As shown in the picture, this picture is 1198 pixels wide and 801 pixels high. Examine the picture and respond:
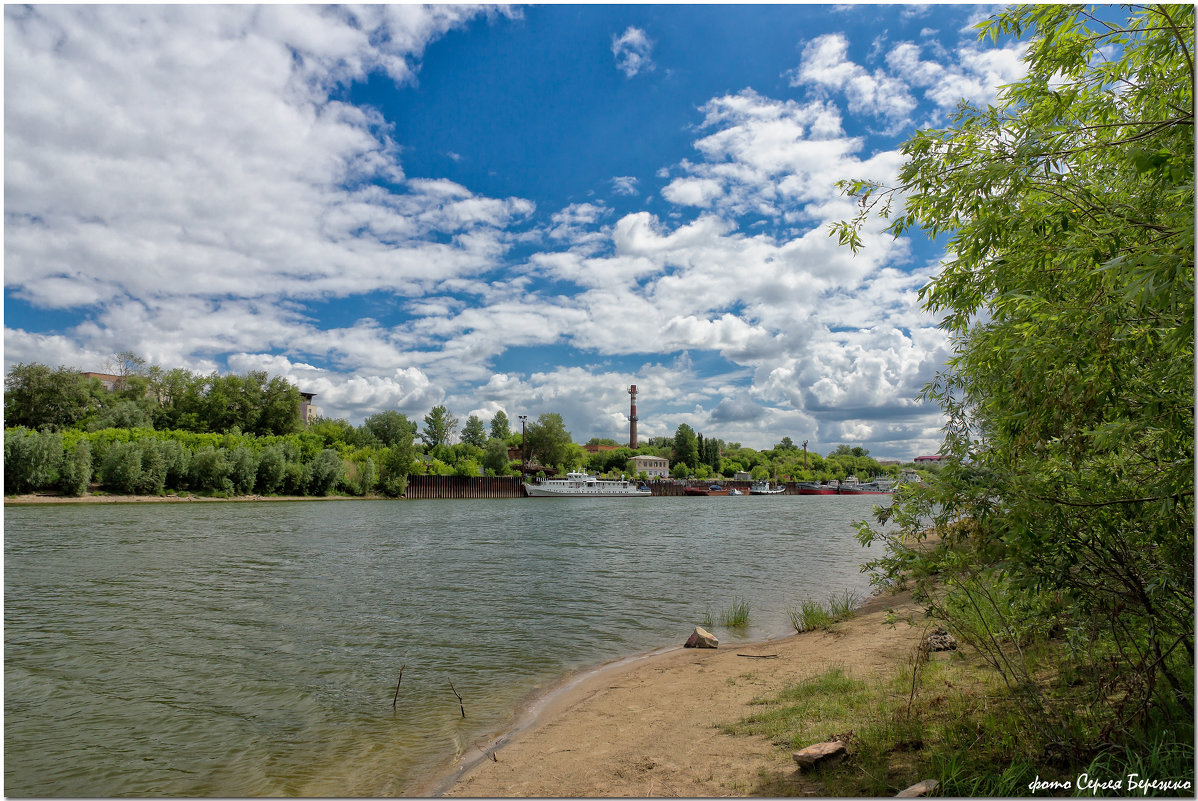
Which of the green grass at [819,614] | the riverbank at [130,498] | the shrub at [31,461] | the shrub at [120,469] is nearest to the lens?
the green grass at [819,614]

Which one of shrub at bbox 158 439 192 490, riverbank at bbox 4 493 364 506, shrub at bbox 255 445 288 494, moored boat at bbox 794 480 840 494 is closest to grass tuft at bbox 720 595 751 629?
riverbank at bbox 4 493 364 506

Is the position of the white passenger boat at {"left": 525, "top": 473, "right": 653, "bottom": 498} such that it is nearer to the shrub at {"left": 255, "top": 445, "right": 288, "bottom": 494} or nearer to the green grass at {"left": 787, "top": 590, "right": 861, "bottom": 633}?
the shrub at {"left": 255, "top": 445, "right": 288, "bottom": 494}

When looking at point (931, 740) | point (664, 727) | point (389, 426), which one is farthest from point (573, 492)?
point (931, 740)

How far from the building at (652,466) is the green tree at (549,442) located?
20.9m

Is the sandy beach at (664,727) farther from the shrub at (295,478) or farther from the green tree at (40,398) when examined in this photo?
the green tree at (40,398)

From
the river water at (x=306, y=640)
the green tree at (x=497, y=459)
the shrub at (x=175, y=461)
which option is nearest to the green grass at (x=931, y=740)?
the river water at (x=306, y=640)

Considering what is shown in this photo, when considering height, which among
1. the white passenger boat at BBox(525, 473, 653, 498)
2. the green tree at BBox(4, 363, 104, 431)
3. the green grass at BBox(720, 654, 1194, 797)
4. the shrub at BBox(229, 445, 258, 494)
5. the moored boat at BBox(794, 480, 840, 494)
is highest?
the green tree at BBox(4, 363, 104, 431)

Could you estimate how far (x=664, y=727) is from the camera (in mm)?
8445

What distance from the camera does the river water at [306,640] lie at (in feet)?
26.8

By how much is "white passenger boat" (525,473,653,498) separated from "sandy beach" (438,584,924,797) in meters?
91.9

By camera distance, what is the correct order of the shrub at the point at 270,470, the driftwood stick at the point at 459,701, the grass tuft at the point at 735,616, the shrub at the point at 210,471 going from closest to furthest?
the driftwood stick at the point at 459,701, the grass tuft at the point at 735,616, the shrub at the point at 210,471, the shrub at the point at 270,470

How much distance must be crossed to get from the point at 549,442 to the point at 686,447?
53.7 meters

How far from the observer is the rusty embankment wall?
93812 millimetres

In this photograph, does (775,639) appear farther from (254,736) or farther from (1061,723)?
(254,736)
